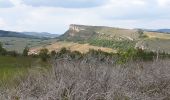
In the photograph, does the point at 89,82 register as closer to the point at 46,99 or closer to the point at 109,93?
the point at 109,93

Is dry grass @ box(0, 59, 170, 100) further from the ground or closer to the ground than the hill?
further from the ground

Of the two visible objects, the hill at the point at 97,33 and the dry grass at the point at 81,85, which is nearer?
the dry grass at the point at 81,85

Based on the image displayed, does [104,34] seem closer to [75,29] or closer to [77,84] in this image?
[75,29]

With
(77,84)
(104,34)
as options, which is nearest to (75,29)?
(104,34)

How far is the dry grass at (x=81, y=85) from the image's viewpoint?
380 inches

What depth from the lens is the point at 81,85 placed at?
10.2 m

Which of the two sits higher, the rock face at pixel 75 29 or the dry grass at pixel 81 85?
the dry grass at pixel 81 85

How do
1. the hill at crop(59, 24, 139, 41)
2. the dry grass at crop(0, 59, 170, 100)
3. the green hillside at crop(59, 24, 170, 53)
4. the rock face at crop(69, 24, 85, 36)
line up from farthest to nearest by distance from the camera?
the rock face at crop(69, 24, 85, 36) < the hill at crop(59, 24, 139, 41) < the green hillside at crop(59, 24, 170, 53) < the dry grass at crop(0, 59, 170, 100)

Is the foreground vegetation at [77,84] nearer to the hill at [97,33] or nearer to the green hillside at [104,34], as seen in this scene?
the green hillside at [104,34]

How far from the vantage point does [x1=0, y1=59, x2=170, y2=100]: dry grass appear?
31.7ft

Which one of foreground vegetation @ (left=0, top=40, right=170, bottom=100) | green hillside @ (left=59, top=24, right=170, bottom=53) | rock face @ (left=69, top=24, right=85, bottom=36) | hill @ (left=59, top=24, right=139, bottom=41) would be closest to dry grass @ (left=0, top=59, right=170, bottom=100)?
foreground vegetation @ (left=0, top=40, right=170, bottom=100)

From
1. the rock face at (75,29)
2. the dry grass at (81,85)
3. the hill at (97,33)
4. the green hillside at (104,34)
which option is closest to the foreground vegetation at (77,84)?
the dry grass at (81,85)

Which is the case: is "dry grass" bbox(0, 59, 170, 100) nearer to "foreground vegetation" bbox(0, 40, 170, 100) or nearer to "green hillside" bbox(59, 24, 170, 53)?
"foreground vegetation" bbox(0, 40, 170, 100)

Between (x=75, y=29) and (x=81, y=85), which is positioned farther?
(x=75, y=29)
